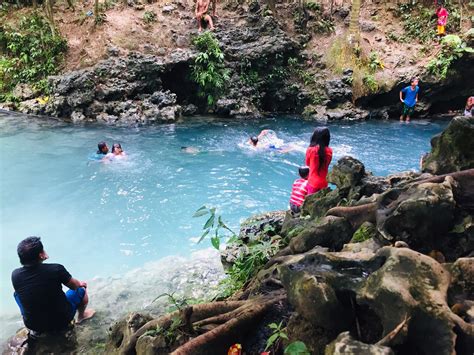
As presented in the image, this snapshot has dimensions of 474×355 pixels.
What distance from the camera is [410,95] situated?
15.8 m

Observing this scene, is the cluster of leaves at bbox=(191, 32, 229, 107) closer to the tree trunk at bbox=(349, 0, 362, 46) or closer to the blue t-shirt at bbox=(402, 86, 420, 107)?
the tree trunk at bbox=(349, 0, 362, 46)

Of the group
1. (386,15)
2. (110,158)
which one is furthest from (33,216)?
(386,15)

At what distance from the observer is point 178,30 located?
17.8 meters

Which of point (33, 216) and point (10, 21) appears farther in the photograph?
point (10, 21)

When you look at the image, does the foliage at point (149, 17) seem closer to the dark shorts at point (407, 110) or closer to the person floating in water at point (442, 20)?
the dark shorts at point (407, 110)

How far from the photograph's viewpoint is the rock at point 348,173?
174 inches

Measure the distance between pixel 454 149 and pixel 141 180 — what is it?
872cm

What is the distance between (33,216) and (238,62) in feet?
36.7

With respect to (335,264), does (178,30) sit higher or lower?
higher

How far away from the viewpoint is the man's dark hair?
411 centimetres

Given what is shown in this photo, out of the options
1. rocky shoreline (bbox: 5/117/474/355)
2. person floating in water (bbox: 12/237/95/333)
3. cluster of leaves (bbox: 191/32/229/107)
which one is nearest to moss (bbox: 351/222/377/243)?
rocky shoreline (bbox: 5/117/474/355)

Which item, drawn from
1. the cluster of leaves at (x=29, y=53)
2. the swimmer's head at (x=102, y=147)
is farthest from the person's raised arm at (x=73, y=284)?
the cluster of leaves at (x=29, y=53)

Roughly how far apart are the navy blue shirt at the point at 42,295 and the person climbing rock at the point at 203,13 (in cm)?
1502

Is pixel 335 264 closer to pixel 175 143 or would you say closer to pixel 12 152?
pixel 175 143
